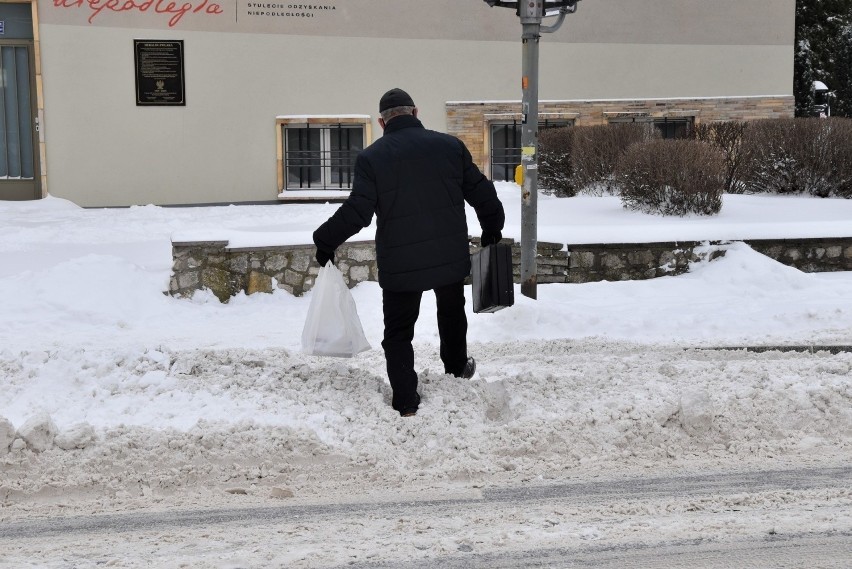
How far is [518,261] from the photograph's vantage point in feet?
33.2

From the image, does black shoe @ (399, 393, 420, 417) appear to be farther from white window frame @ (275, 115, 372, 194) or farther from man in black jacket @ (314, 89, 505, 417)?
white window frame @ (275, 115, 372, 194)

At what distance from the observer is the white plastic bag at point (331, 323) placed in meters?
6.23

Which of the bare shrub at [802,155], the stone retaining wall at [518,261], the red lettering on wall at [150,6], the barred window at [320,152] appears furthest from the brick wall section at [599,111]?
the stone retaining wall at [518,261]

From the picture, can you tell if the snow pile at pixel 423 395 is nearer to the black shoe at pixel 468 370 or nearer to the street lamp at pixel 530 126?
the black shoe at pixel 468 370

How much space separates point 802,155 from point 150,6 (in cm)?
1063

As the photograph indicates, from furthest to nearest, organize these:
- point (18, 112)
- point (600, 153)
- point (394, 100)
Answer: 1. point (18, 112)
2. point (600, 153)
3. point (394, 100)

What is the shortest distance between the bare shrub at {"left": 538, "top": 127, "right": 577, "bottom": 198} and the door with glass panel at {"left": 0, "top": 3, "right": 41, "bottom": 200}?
28.1 feet

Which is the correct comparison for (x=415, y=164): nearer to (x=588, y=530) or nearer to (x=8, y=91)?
(x=588, y=530)

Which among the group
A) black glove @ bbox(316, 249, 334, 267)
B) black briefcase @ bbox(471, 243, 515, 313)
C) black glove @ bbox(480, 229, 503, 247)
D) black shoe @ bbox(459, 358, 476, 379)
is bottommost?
black shoe @ bbox(459, 358, 476, 379)

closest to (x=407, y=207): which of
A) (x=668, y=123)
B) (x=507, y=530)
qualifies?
(x=507, y=530)

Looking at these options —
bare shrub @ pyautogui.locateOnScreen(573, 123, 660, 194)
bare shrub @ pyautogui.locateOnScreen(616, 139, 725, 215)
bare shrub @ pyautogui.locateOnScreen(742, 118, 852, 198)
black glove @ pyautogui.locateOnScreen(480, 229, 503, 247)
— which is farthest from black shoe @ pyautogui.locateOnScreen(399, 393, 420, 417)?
bare shrub @ pyautogui.locateOnScreen(742, 118, 852, 198)

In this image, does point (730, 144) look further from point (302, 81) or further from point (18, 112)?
point (18, 112)

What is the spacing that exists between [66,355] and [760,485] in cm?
393

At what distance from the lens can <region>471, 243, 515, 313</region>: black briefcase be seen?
6.37m
